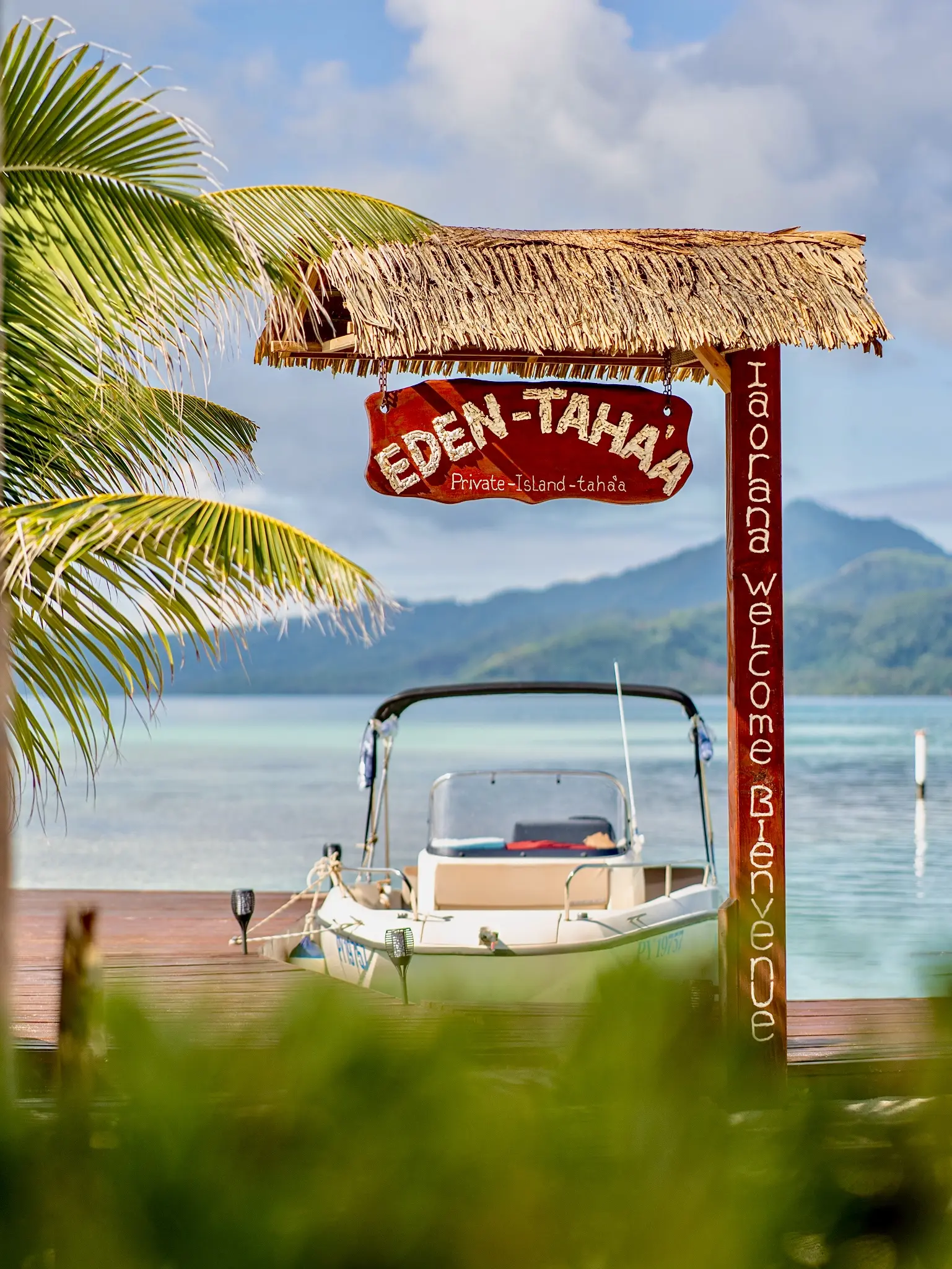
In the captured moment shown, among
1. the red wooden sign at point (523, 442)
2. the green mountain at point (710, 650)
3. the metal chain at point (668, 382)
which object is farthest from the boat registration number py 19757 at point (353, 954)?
the green mountain at point (710, 650)

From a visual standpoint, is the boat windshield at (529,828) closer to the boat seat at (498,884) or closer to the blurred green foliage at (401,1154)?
the boat seat at (498,884)

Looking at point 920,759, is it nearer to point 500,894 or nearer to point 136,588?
point 500,894

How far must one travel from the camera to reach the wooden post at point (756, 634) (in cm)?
529

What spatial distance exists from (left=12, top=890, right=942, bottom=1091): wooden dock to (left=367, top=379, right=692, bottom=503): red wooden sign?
2063 mm

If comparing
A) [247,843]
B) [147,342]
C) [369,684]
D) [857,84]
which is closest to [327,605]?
[147,342]

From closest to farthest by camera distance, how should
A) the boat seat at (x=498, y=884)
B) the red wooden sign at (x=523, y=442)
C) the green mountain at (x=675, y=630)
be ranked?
1. the red wooden sign at (x=523, y=442)
2. the boat seat at (x=498, y=884)
3. the green mountain at (x=675, y=630)

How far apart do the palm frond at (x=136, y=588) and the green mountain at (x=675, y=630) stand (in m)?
100

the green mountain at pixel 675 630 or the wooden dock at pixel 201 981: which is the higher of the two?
the green mountain at pixel 675 630

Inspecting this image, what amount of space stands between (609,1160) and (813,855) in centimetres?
2284

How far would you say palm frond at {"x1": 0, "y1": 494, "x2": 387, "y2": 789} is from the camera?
3785 millimetres

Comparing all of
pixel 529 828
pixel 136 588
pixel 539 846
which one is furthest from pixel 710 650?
pixel 136 588

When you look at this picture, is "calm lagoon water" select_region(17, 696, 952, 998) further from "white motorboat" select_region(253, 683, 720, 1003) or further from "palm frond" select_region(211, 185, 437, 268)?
"palm frond" select_region(211, 185, 437, 268)

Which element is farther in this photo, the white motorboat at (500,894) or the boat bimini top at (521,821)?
the boat bimini top at (521,821)

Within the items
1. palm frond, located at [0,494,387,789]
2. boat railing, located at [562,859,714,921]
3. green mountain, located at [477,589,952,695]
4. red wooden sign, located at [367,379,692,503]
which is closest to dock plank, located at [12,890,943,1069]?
palm frond, located at [0,494,387,789]
